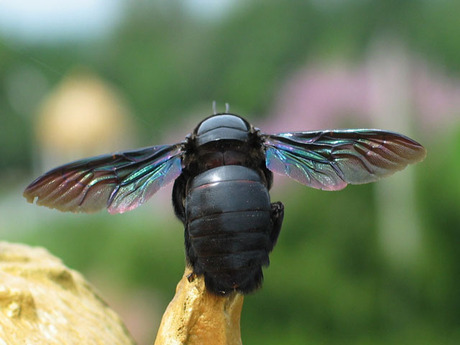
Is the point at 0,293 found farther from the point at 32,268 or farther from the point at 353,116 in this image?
the point at 353,116

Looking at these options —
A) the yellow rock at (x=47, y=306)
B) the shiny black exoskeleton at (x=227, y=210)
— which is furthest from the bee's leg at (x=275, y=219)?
the yellow rock at (x=47, y=306)

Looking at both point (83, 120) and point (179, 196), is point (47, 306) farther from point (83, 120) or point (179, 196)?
point (83, 120)

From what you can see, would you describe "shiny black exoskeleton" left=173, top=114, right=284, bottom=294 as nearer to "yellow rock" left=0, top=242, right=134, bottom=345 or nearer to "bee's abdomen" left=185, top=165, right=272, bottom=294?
"bee's abdomen" left=185, top=165, right=272, bottom=294

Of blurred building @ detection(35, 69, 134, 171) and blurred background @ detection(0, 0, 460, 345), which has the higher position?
blurred building @ detection(35, 69, 134, 171)

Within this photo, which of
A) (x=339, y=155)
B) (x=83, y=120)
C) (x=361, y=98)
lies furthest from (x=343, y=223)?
(x=83, y=120)

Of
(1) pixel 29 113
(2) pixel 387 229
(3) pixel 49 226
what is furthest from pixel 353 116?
(1) pixel 29 113

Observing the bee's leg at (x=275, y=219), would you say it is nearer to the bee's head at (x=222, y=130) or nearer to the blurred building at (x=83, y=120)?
the bee's head at (x=222, y=130)

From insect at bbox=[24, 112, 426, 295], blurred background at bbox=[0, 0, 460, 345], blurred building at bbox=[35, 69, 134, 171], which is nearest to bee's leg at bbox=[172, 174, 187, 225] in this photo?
insect at bbox=[24, 112, 426, 295]

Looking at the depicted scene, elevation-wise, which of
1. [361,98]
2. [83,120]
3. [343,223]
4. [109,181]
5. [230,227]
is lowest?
[230,227]

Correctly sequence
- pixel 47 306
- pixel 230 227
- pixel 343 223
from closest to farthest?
1. pixel 230 227
2. pixel 47 306
3. pixel 343 223
